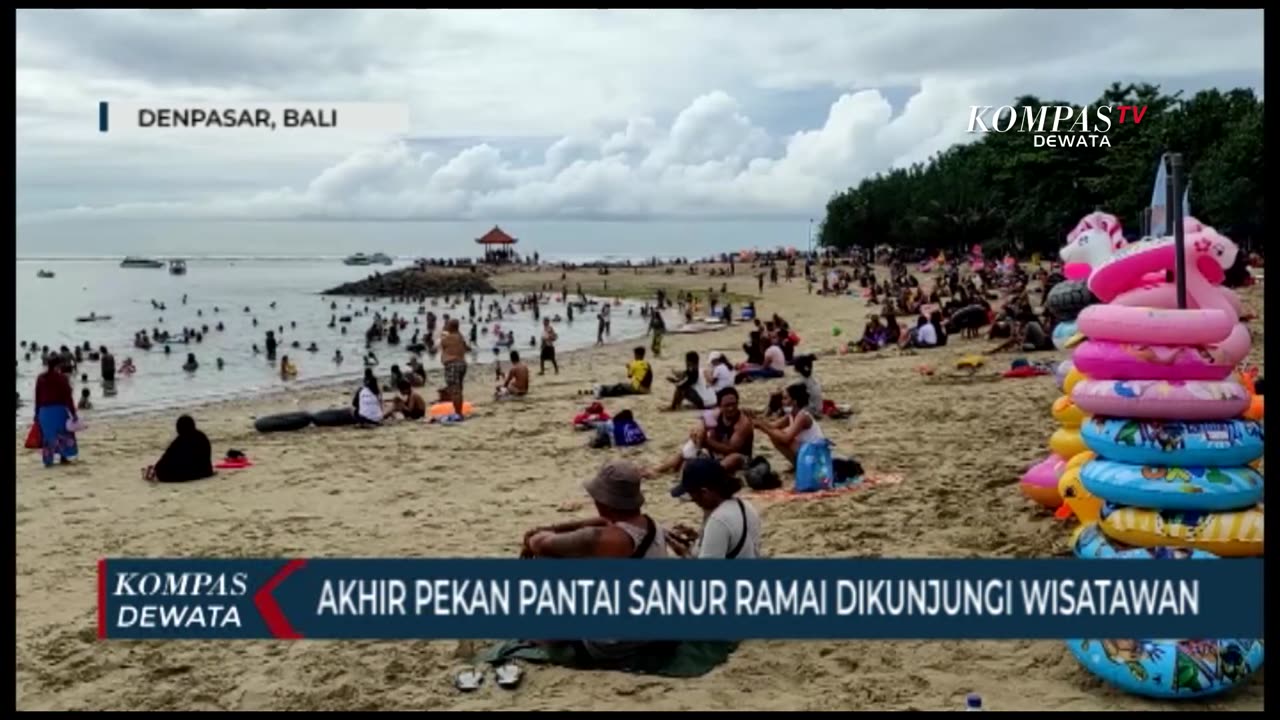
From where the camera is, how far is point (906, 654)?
5.20 metres

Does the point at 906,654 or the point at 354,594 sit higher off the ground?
the point at 354,594

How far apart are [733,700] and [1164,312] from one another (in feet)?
9.01

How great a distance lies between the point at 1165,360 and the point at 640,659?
2851mm

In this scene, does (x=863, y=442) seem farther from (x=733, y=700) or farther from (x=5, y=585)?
(x=5, y=585)

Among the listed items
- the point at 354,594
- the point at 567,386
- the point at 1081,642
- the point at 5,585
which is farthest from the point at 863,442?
the point at 567,386

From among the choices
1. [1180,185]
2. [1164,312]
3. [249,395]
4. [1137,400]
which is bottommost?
[249,395]

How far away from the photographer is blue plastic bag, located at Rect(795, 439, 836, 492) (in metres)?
8.45

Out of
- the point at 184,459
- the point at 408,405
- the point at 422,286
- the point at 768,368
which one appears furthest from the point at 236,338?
the point at 184,459

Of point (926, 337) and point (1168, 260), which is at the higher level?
point (1168, 260)

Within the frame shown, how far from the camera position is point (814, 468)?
8477 millimetres

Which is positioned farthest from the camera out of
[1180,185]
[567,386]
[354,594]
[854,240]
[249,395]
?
[854,240]

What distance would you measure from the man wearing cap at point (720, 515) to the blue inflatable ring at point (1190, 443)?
182 centimetres

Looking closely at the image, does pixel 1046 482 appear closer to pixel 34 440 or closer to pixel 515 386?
pixel 515 386

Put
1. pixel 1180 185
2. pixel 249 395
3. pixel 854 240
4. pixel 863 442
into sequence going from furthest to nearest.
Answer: pixel 854 240, pixel 249 395, pixel 863 442, pixel 1180 185
